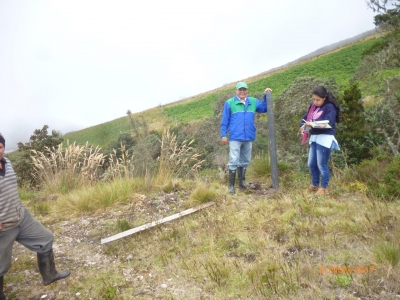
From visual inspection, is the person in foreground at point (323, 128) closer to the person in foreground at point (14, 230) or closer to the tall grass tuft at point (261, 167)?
the tall grass tuft at point (261, 167)

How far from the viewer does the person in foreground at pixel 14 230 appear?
8.11 feet

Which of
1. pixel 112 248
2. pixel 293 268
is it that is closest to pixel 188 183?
Result: pixel 112 248

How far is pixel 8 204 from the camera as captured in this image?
97.8 inches

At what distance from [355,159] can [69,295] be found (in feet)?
19.5

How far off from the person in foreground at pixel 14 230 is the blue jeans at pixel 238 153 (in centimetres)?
303

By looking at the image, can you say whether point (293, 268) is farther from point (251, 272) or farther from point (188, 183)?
point (188, 183)

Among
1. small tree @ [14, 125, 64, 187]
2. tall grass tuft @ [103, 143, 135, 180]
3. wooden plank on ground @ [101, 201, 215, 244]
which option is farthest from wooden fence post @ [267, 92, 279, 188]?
small tree @ [14, 125, 64, 187]

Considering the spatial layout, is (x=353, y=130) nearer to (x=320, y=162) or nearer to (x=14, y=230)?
(x=320, y=162)

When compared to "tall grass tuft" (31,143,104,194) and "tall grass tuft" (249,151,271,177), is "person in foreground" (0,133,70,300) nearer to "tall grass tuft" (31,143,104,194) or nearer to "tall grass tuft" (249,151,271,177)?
"tall grass tuft" (31,143,104,194)

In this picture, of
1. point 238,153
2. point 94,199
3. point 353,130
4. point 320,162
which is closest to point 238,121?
point 238,153
